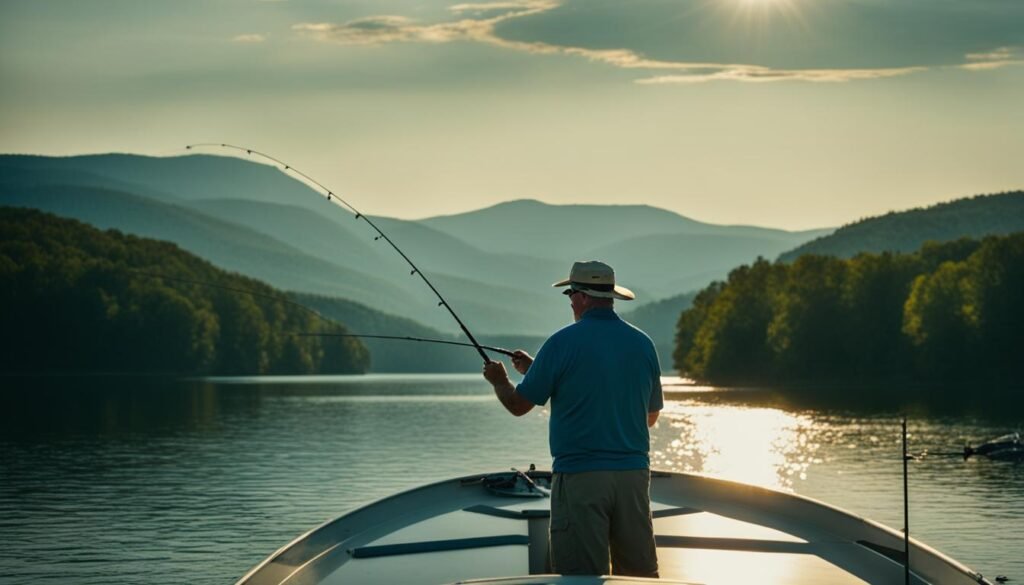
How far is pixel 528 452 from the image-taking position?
4588cm

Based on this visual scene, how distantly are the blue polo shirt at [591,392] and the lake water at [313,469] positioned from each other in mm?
4434

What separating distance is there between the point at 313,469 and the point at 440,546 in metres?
28.8

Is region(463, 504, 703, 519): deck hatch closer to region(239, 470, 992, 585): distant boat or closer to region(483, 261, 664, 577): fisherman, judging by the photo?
region(239, 470, 992, 585): distant boat

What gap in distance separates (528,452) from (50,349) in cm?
13109

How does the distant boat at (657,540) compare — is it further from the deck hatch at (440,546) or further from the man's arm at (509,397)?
the man's arm at (509,397)

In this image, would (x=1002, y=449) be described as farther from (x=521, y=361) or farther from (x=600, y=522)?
(x=600, y=522)

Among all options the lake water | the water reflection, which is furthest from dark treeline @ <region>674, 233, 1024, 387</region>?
the water reflection

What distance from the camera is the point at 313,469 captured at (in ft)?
130

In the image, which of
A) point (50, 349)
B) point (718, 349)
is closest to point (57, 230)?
point (50, 349)

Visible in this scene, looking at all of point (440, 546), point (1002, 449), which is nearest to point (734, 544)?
point (440, 546)

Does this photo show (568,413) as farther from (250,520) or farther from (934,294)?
(934,294)

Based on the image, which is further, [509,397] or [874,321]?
[874,321]

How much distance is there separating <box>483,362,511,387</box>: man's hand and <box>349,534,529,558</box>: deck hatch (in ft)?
8.19

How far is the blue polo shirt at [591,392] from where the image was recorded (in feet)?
29.2
